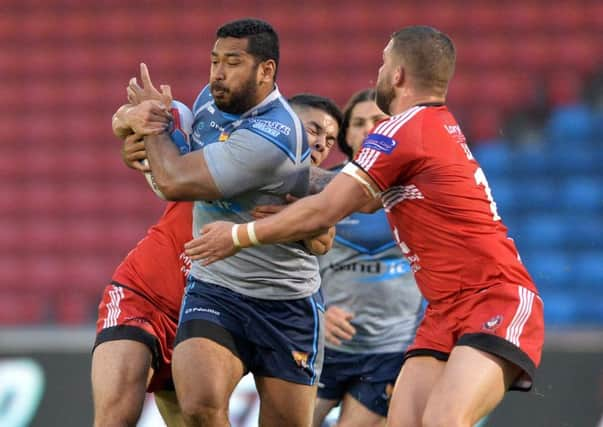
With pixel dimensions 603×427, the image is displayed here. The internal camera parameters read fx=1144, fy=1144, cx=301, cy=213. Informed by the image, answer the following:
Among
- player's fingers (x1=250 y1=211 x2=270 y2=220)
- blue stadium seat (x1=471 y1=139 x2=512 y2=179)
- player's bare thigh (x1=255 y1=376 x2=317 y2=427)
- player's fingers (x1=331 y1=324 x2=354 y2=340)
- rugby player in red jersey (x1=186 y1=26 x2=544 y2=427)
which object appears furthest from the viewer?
blue stadium seat (x1=471 y1=139 x2=512 y2=179)

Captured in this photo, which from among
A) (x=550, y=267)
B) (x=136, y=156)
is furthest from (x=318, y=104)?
(x=550, y=267)

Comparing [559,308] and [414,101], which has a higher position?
[414,101]

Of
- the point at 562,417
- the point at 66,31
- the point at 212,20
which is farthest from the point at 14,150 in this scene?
the point at 562,417

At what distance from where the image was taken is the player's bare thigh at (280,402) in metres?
5.09

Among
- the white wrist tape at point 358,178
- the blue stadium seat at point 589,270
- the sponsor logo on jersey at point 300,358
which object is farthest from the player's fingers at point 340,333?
the blue stadium seat at point 589,270

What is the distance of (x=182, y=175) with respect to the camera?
473 cm

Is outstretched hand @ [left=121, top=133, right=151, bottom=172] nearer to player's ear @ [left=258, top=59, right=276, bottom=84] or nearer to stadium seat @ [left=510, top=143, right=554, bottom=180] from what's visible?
player's ear @ [left=258, top=59, right=276, bottom=84]

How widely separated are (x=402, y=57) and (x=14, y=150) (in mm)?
9653

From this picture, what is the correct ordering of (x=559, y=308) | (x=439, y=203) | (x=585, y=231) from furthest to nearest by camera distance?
(x=585, y=231), (x=559, y=308), (x=439, y=203)

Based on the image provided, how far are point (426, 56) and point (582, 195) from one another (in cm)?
731

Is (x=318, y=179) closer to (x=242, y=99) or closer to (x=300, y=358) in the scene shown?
(x=242, y=99)

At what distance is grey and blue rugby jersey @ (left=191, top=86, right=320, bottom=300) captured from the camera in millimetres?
4805

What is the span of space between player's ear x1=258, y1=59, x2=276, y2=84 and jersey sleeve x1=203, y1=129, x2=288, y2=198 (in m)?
0.32

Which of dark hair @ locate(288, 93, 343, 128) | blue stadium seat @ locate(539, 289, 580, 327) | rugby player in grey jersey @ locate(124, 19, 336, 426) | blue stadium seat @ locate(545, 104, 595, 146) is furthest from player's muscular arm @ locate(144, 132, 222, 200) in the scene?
blue stadium seat @ locate(545, 104, 595, 146)
